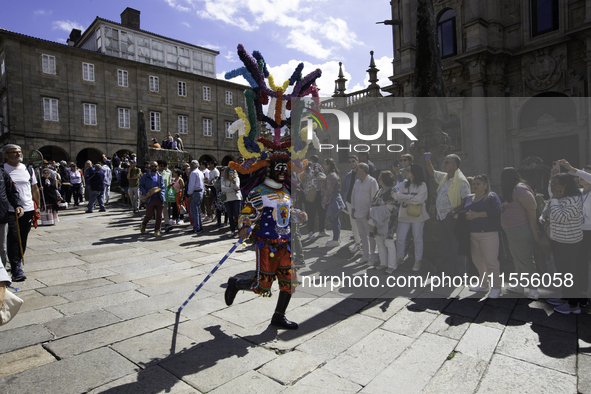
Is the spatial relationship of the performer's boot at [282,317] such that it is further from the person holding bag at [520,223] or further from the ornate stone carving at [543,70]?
the ornate stone carving at [543,70]

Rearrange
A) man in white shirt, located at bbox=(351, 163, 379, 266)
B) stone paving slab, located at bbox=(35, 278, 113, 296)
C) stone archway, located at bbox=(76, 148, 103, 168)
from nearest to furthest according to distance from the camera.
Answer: stone paving slab, located at bbox=(35, 278, 113, 296) < man in white shirt, located at bbox=(351, 163, 379, 266) < stone archway, located at bbox=(76, 148, 103, 168)

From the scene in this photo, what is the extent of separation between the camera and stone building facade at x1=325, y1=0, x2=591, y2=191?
13695mm

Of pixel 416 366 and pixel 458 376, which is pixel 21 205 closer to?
pixel 416 366

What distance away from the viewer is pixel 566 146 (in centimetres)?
1355

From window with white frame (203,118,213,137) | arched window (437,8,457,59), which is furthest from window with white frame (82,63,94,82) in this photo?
arched window (437,8,457,59)

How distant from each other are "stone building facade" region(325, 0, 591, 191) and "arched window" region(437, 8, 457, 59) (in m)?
0.05

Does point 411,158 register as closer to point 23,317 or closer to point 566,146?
point 23,317

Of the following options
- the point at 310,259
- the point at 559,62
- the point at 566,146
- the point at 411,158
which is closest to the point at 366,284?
the point at 310,259

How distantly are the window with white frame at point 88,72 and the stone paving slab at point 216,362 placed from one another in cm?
2992

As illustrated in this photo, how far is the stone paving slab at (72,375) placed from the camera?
2594mm

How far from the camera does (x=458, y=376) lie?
111 inches

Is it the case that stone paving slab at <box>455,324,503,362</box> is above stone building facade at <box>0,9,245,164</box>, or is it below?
below

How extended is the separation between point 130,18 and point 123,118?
13.2 metres

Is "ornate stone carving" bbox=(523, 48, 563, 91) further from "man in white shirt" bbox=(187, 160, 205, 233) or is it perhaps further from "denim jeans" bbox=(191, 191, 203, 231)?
"denim jeans" bbox=(191, 191, 203, 231)
